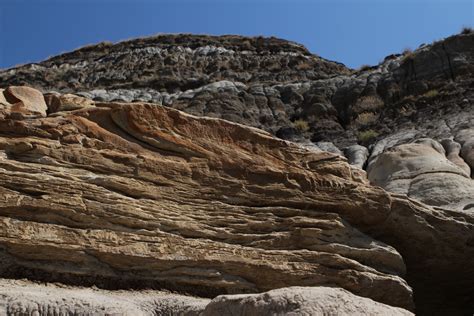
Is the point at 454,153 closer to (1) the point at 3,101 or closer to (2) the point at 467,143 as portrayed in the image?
(2) the point at 467,143

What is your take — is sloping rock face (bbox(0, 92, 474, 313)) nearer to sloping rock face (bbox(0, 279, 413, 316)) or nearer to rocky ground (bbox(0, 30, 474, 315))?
rocky ground (bbox(0, 30, 474, 315))

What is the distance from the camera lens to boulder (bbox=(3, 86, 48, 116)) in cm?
1064

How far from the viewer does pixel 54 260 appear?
8.95 metres

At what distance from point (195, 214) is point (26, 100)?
366 centimetres

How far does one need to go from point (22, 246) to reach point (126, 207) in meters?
1.68

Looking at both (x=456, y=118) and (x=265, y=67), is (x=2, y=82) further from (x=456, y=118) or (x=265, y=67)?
(x=456, y=118)

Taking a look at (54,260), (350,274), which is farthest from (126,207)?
(350,274)

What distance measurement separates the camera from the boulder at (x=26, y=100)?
10.6m

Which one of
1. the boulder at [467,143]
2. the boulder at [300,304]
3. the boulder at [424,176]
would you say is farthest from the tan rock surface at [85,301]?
the boulder at [467,143]

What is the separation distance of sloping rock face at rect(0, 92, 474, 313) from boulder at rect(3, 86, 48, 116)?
321 mm

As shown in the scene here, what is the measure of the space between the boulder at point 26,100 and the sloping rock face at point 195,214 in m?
0.32

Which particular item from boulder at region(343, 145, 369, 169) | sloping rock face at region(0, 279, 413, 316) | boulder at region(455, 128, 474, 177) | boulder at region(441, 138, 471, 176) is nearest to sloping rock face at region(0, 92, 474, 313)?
sloping rock face at region(0, 279, 413, 316)

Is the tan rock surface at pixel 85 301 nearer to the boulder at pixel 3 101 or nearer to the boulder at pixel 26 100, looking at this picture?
the boulder at pixel 26 100

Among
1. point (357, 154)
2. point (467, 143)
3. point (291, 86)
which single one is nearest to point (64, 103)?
point (357, 154)
